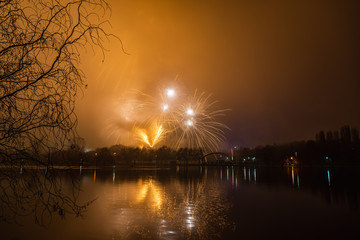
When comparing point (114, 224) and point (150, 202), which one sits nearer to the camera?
point (114, 224)

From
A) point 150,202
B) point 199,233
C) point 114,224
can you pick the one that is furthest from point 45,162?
point 150,202

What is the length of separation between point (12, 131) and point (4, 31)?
1.06 metres

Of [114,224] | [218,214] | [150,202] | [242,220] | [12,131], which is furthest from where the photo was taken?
[150,202]

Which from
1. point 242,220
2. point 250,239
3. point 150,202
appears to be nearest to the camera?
point 250,239

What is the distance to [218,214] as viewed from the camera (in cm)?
1416

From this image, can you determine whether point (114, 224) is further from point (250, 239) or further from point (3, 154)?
point (3, 154)

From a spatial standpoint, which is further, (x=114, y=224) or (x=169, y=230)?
(x=114, y=224)

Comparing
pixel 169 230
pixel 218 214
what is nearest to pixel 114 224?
pixel 169 230

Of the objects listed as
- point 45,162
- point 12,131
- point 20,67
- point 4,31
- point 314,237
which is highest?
point 4,31

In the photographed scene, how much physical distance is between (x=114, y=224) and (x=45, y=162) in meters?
10.1

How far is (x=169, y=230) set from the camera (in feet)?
36.0

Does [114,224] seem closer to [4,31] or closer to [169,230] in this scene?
[169,230]

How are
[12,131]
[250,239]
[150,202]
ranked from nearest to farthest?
[12,131] < [250,239] < [150,202]

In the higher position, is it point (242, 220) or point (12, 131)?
point (12, 131)
